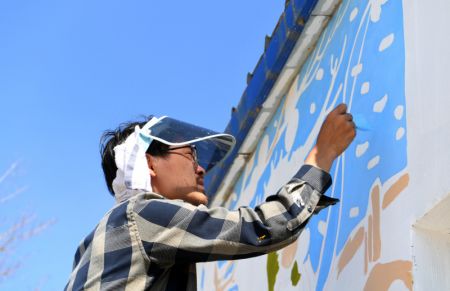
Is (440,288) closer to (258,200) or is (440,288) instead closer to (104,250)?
(104,250)

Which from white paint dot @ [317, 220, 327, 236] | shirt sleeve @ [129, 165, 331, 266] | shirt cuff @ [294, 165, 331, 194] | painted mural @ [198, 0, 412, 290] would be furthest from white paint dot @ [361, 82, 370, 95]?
shirt sleeve @ [129, 165, 331, 266]

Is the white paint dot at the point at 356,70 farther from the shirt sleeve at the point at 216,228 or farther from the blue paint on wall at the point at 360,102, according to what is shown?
the shirt sleeve at the point at 216,228

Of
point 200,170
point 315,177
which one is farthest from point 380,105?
point 200,170

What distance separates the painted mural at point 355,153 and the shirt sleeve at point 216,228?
1.24ft

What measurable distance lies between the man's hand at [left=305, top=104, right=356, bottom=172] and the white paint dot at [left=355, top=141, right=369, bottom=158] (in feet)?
0.79

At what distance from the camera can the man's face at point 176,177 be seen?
263 centimetres

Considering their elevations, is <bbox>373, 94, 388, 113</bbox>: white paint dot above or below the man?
above

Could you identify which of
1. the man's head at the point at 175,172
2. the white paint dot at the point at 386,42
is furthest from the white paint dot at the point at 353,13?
the man's head at the point at 175,172

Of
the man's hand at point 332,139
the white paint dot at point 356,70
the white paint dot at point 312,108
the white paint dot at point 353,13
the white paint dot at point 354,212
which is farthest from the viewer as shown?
the white paint dot at point 312,108

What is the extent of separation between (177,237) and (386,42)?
109 cm

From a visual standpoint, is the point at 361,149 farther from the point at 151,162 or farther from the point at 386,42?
the point at 151,162

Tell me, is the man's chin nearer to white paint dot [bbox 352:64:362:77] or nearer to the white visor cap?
the white visor cap

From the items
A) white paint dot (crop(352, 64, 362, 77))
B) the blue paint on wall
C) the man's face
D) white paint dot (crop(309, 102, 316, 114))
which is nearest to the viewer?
the man's face

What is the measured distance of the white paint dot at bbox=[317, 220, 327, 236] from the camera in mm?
3160
